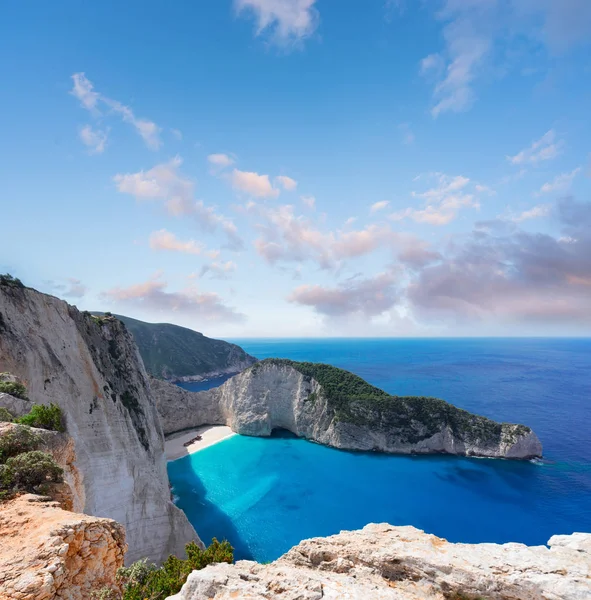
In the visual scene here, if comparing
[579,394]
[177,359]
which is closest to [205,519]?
[177,359]

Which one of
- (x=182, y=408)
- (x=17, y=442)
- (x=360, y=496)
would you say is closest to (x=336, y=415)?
(x=360, y=496)

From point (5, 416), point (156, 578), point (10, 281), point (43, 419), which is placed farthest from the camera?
point (10, 281)

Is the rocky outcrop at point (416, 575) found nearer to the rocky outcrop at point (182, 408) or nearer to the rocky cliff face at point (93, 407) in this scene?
the rocky cliff face at point (93, 407)

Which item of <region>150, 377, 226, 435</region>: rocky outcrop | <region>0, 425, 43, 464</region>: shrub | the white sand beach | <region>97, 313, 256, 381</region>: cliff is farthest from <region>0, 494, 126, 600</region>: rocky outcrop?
<region>97, 313, 256, 381</region>: cliff

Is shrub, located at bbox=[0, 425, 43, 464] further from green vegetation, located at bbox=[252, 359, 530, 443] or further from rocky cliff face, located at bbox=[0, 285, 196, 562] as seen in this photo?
green vegetation, located at bbox=[252, 359, 530, 443]

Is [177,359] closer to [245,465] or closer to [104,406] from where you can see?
[245,465]

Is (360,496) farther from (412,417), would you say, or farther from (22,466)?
(22,466)

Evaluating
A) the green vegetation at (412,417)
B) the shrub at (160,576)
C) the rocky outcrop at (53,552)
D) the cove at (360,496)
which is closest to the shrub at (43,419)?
the rocky outcrop at (53,552)
